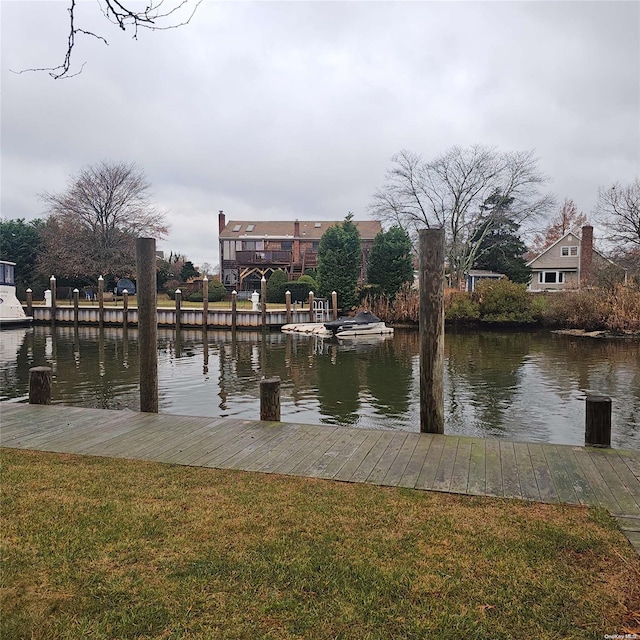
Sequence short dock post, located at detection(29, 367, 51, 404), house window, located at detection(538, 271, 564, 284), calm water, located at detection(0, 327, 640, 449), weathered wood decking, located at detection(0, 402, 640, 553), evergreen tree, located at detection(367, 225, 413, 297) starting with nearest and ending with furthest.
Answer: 1. weathered wood decking, located at detection(0, 402, 640, 553)
2. short dock post, located at detection(29, 367, 51, 404)
3. calm water, located at detection(0, 327, 640, 449)
4. evergreen tree, located at detection(367, 225, 413, 297)
5. house window, located at detection(538, 271, 564, 284)

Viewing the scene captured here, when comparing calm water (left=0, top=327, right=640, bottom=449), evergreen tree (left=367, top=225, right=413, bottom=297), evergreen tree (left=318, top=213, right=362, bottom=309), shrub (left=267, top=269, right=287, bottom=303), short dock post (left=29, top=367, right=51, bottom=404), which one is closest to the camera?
short dock post (left=29, top=367, right=51, bottom=404)

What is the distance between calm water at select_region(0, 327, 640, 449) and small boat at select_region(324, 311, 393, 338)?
1.89 m

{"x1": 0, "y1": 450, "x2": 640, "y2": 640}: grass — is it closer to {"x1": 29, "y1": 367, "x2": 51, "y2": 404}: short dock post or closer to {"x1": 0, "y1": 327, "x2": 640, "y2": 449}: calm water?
{"x1": 29, "y1": 367, "x2": 51, "y2": 404}: short dock post

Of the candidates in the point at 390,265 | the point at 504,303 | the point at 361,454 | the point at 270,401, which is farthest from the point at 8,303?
the point at 361,454

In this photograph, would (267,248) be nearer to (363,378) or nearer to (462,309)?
(462,309)

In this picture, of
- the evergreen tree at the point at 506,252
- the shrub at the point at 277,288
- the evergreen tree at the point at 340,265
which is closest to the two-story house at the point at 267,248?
the shrub at the point at 277,288

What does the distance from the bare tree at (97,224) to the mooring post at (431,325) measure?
36.6m

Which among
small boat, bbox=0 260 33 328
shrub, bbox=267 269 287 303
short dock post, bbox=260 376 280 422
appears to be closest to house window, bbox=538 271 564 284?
shrub, bbox=267 269 287 303

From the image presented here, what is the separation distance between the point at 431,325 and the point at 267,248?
4547cm

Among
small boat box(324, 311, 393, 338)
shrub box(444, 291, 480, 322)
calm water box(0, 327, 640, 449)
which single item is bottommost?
calm water box(0, 327, 640, 449)

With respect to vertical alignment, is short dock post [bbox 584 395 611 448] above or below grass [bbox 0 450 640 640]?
above

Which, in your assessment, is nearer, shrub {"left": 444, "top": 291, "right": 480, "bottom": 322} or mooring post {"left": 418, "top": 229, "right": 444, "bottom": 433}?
mooring post {"left": 418, "top": 229, "right": 444, "bottom": 433}

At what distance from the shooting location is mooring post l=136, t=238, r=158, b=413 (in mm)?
7152

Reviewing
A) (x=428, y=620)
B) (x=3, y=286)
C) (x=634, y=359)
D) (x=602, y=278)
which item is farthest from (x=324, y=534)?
(x=3, y=286)
